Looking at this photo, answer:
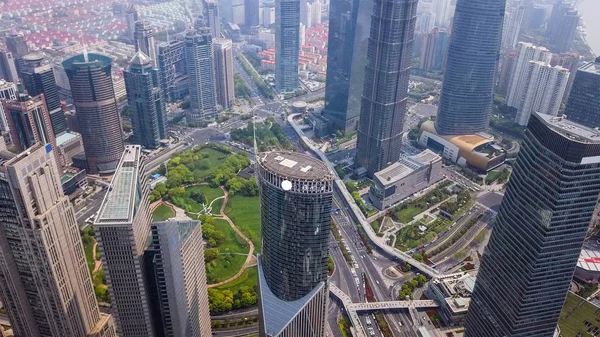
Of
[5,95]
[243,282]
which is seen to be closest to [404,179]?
[243,282]

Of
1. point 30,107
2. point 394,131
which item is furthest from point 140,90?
point 394,131

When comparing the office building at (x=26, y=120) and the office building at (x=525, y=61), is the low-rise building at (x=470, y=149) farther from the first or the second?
the office building at (x=26, y=120)

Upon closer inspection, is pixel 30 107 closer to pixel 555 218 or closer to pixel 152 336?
pixel 152 336

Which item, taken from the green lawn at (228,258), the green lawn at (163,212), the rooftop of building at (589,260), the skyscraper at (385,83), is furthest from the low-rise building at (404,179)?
the green lawn at (163,212)

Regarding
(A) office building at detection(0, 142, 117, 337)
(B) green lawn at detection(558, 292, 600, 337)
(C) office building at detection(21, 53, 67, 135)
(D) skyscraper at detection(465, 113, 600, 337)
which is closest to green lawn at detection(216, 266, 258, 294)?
(A) office building at detection(0, 142, 117, 337)

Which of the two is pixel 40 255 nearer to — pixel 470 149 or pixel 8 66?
pixel 470 149

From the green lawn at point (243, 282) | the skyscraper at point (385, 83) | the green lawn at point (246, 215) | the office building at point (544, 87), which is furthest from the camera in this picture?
the office building at point (544, 87)

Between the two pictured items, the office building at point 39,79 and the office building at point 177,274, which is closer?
the office building at point 177,274
